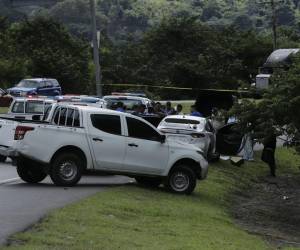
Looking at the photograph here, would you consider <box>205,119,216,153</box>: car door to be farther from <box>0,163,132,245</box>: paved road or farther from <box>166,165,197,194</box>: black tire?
<box>166,165,197,194</box>: black tire

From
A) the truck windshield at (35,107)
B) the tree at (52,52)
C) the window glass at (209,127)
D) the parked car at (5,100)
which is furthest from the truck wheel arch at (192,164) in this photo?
the tree at (52,52)

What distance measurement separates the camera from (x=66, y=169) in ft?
54.0

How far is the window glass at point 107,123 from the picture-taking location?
16.8 meters

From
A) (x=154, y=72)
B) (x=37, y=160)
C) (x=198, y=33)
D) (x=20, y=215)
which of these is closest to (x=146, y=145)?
(x=37, y=160)

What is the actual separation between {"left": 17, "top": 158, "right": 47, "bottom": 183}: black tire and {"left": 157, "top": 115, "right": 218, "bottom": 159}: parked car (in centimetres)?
604

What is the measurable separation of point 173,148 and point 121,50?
214ft

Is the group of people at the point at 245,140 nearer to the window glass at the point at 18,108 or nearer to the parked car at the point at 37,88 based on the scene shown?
the window glass at the point at 18,108

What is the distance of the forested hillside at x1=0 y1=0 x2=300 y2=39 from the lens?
411 ft

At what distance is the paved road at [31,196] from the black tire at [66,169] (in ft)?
0.64

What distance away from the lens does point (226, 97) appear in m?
31.8

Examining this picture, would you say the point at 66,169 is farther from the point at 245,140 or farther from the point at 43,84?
the point at 43,84

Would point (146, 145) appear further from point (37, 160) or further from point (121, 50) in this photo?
point (121, 50)

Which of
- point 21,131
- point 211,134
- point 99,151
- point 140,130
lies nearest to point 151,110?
point 211,134

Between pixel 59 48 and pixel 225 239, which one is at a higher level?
pixel 59 48
